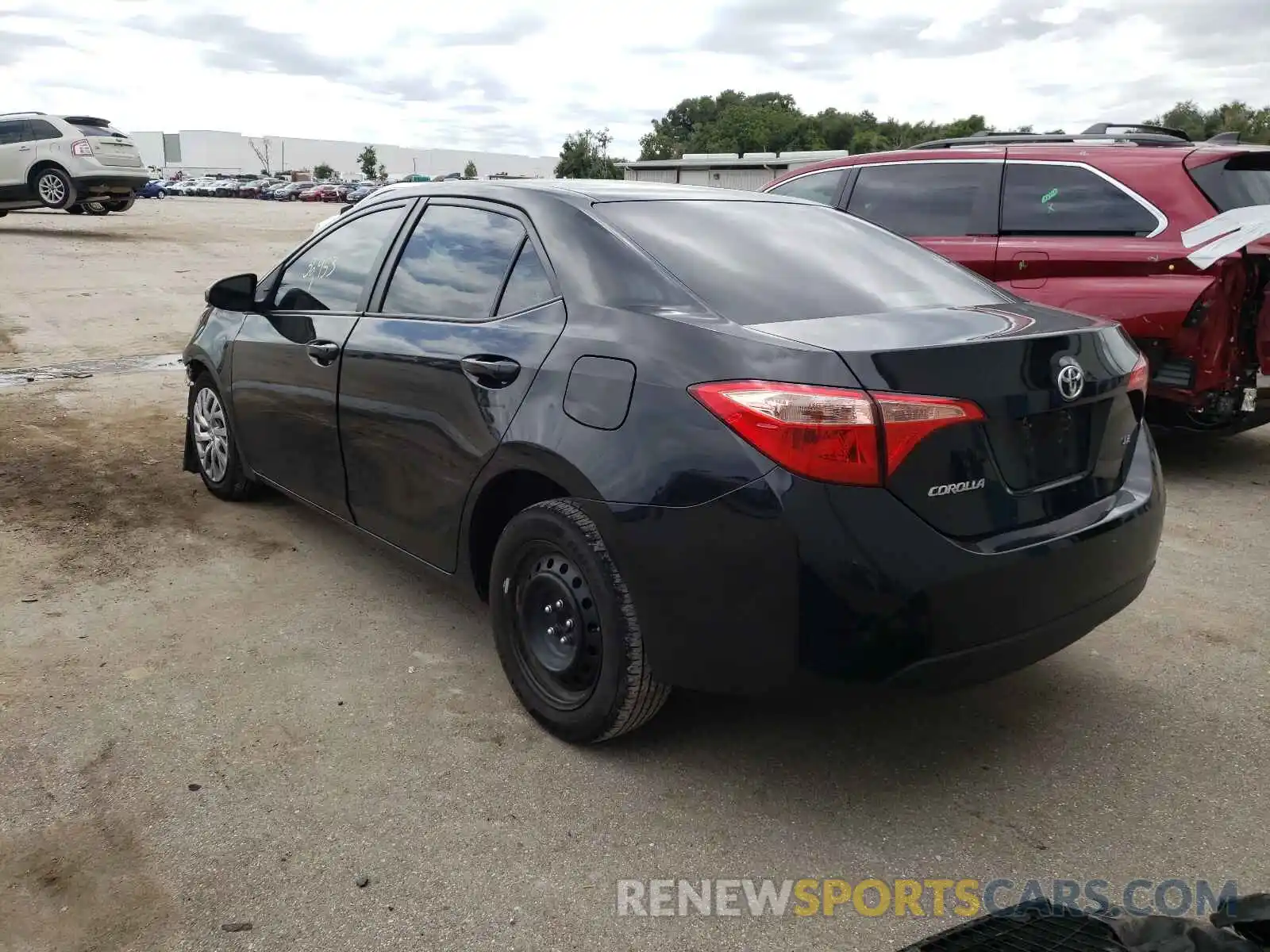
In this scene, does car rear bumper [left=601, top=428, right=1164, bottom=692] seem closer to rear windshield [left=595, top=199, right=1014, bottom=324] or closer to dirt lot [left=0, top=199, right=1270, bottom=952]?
dirt lot [left=0, top=199, right=1270, bottom=952]

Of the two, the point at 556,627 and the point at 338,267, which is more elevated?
the point at 338,267

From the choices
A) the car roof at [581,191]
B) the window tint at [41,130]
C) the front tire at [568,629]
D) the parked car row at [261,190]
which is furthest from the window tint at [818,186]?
the parked car row at [261,190]

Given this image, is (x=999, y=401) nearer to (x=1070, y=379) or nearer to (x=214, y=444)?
(x=1070, y=379)

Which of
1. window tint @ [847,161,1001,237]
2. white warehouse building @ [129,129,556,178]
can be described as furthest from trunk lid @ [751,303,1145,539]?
white warehouse building @ [129,129,556,178]

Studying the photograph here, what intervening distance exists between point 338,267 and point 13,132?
18289 mm

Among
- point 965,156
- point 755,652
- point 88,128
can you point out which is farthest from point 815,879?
point 88,128

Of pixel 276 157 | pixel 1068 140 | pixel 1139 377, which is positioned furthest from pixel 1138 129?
pixel 276 157

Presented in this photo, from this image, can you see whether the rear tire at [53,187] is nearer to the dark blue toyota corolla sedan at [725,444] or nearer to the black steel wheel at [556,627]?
the dark blue toyota corolla sedan at [725,444]

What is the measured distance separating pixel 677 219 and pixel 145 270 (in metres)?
13.5

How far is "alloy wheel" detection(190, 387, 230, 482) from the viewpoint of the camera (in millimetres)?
5004

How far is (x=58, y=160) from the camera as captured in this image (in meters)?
18.7

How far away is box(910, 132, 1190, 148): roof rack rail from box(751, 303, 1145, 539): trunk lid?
4005 mm

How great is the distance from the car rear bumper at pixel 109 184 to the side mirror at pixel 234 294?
17.1m

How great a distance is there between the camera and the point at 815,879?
2471 millimetres
